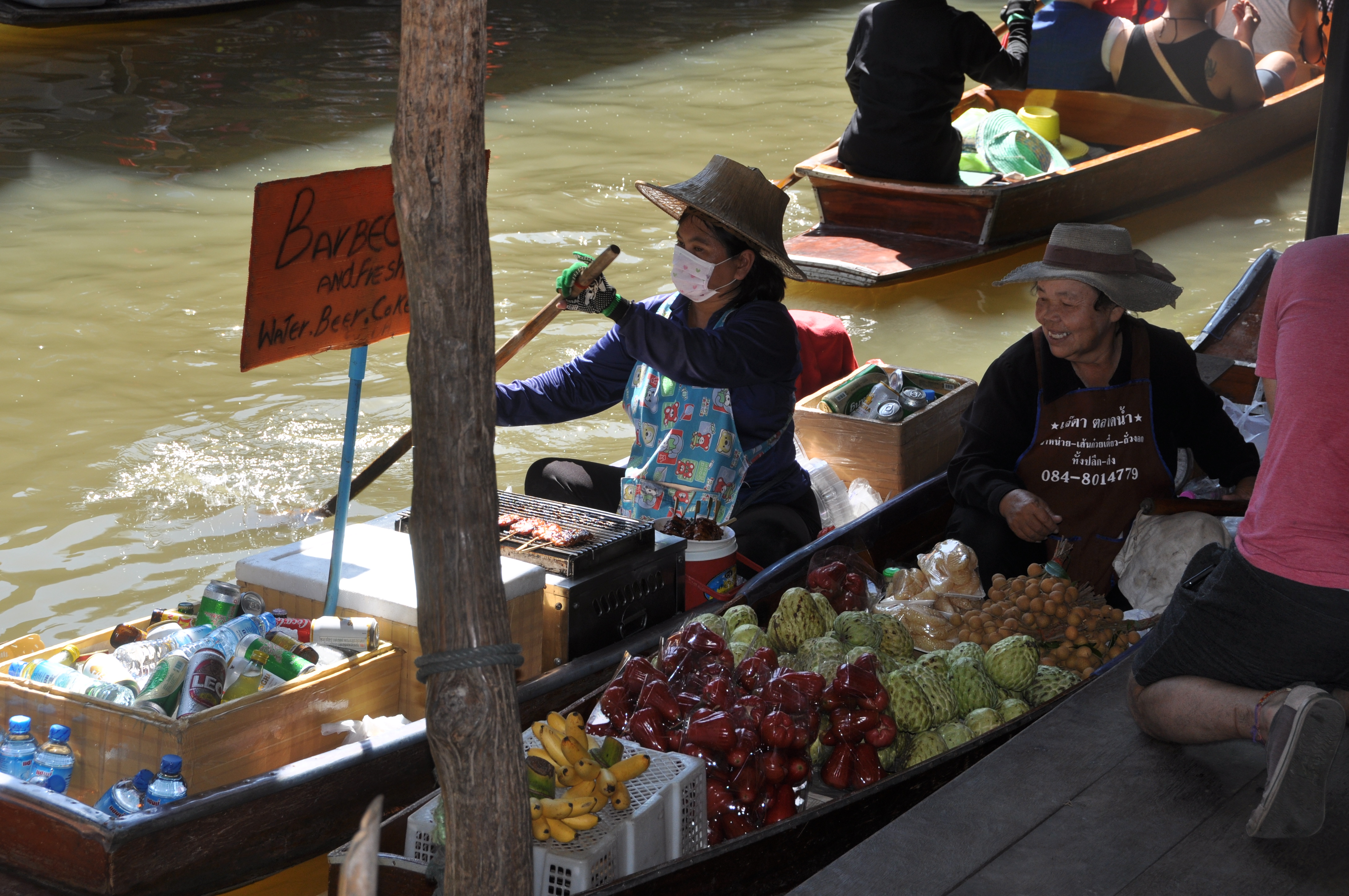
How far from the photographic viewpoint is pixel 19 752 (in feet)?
7.65

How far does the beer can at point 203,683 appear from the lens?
93.2 inches

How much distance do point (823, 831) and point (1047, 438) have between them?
60.4 inches

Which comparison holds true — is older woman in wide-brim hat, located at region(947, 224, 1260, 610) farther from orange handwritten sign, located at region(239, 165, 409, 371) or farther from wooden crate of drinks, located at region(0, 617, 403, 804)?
wooden crate of drinks, located at region(0, 617, 403, 804)

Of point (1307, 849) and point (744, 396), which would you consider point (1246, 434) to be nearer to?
point (744, 396)

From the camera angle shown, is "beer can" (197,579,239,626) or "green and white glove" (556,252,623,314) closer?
"beer can" (197,579,239,626)

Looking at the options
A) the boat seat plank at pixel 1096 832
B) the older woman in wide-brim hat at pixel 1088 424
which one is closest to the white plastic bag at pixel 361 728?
the boat seat plank at pixel 1096 832

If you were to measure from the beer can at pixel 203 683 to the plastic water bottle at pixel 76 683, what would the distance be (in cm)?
11

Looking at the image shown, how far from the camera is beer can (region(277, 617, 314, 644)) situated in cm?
268

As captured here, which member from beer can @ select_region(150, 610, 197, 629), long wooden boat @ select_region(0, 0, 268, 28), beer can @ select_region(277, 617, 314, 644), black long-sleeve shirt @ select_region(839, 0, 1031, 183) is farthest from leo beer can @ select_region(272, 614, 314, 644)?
long wooden boat @ select_region(0, 0, 268, 28)

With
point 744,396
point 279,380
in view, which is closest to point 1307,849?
point 744,396

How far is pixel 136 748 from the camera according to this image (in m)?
2.37

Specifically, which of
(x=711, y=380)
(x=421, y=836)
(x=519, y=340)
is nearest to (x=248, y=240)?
(x=519, y=340)

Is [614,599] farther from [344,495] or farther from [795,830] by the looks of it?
[795,830]

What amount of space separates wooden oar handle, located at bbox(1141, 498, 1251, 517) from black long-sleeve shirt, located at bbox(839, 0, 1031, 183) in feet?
12.1
